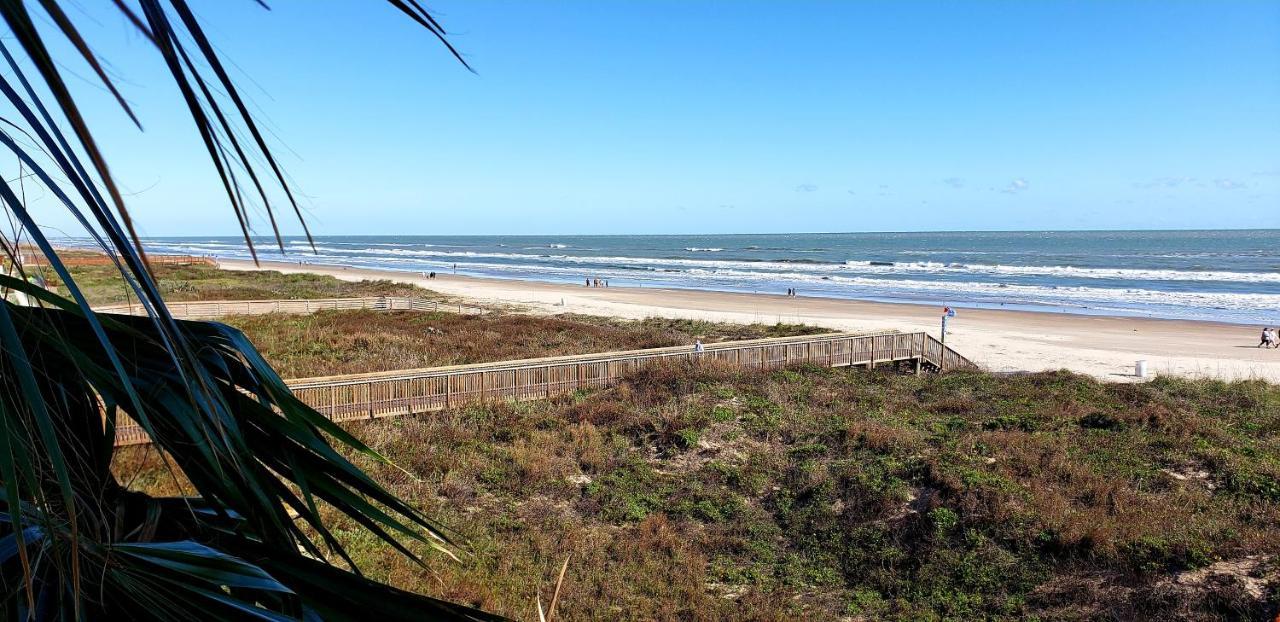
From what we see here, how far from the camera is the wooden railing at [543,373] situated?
52.0ft

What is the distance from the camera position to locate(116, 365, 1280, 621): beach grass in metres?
9.37

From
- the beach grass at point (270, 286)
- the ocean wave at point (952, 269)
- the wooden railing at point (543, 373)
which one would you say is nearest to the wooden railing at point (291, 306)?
the beach grass at point (270, 286)

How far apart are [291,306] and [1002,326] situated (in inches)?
1282

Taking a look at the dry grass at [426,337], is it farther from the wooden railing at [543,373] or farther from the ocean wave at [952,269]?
the ocean wave at [952,269]

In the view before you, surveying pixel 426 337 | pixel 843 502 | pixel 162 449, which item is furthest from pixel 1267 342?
pixel 162 449

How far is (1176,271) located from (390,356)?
74337 mm

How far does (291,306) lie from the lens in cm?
3362

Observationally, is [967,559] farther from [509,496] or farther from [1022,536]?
[509,496]

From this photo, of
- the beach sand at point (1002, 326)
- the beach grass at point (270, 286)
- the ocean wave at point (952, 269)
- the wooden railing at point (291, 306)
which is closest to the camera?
the beach sand at point (1002, 326)

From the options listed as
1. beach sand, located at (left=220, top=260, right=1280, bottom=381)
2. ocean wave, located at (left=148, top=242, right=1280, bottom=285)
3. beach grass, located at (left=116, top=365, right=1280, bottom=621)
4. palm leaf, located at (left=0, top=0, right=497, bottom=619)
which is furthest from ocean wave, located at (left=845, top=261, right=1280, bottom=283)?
palm leaf, located at (left=0, top=0, right=497, bottom=619)

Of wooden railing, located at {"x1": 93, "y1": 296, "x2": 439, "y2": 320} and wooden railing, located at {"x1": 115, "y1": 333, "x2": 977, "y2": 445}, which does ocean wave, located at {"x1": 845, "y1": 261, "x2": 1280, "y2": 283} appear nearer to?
wooden railing, located at {"x1": 115, "y1": 333, "x2": 977, "y2": 445}

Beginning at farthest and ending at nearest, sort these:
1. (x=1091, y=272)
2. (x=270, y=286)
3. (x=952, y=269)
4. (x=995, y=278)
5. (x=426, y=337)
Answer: (x=952, y=269)
(x=1091, y=272)
(x=995, y=278)
(x=270, y=286)
(x=426, y=337)

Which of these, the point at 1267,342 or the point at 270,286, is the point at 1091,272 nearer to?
the point at 1267,342

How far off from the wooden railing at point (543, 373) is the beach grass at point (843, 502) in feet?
2.07
